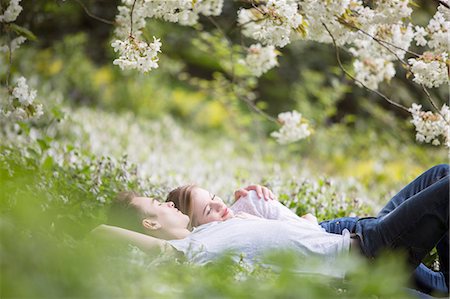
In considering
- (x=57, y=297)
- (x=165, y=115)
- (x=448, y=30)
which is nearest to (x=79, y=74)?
(x=165, y=115)

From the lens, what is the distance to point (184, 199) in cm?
321

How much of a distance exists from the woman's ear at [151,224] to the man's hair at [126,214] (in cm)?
2

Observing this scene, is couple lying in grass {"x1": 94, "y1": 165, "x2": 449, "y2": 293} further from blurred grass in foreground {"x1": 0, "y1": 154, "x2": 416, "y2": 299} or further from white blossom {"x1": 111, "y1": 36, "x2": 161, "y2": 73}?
white blossom {"x1": 111, "y1": 36, "x2": 161, "y2": 73}

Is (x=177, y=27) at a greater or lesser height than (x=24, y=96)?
lesser

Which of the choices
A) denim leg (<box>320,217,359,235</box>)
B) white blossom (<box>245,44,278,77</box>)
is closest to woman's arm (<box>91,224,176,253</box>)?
denim leg (<box>320,217,359,235</box>)

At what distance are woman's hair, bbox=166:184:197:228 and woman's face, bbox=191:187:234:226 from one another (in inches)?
0.6

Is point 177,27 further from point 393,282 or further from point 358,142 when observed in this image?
point 393,282

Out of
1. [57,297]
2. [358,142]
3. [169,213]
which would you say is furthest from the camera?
[358,142]

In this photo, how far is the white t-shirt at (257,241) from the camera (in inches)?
110

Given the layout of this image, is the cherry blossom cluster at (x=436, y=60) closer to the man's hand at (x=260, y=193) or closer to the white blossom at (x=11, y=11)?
the man's hand at (x=260, y=193)

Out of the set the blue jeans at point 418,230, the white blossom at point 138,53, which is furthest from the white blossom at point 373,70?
the white blossom at point 138,53

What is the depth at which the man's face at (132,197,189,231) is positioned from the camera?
3.04 metres

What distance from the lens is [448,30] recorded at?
3291 mm

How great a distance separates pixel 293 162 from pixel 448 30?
4.15 m
